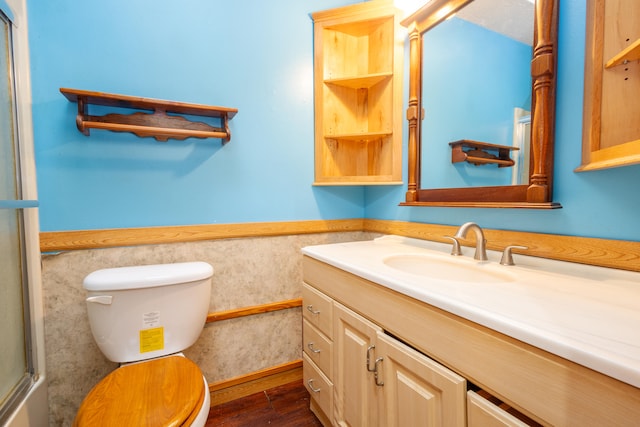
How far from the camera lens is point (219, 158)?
1447 millimetres

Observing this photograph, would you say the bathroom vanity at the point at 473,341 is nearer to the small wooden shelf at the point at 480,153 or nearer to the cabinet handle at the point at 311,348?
the cabinet handle at the point at 311,348

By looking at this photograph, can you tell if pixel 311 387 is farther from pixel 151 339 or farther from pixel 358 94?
pixel 358 94

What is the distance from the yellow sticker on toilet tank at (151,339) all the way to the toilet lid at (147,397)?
0.06 meters

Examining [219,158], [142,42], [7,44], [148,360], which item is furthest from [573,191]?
[7,44]

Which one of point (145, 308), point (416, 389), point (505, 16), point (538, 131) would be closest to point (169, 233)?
point (145, 308)

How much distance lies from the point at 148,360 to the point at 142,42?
1.39 metres

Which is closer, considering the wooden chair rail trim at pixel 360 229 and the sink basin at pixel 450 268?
the wooden chair rail trim at pixel 360 229

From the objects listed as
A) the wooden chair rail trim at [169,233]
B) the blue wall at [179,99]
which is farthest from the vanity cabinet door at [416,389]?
the blue wall at [179,99]

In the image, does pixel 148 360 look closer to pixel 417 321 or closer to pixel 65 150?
pixel 65 150

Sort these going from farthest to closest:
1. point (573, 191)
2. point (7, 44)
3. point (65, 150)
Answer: point (65, 150) < point (7, 44) < point (573, 191)

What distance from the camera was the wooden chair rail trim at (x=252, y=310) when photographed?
1.45 meters

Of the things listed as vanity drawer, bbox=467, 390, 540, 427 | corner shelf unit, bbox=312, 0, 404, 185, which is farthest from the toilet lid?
corner shelf unit, bbox=312, 0, 404, 185

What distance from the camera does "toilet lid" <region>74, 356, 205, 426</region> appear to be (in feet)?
2.62

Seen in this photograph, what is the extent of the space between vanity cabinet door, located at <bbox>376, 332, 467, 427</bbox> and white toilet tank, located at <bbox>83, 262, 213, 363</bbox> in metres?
0.80
